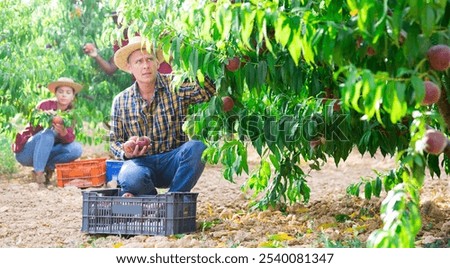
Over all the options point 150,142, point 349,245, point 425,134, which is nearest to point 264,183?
point 150,142

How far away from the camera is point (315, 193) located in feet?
14.0

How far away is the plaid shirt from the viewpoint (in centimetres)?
320

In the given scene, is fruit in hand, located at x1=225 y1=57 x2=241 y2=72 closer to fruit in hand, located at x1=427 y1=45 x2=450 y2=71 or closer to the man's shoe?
fruit in hand, located at x1=427 y1=45 x2=450 y2=71

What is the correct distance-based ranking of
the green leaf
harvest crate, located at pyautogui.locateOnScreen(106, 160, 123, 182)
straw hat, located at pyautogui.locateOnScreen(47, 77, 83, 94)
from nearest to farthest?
the green leaf < harvest crate, located at pyautogui.locateOnScreen(106, 160, 123, 182) < straw hat, located at pyautogui.locateOnScreen(47, 77, 83, 94)

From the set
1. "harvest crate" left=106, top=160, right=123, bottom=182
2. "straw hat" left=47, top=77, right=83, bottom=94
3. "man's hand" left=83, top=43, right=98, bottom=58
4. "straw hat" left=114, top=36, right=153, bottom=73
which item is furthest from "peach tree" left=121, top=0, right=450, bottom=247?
"man's hand" left=83, top=43, right=98, bottom=58

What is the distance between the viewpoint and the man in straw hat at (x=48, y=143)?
15.9 ft

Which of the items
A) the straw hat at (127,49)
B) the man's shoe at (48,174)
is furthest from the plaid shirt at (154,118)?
the man's shoe at (48,174)

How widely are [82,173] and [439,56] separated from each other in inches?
127

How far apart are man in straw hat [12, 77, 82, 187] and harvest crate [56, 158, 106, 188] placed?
0.80 ft

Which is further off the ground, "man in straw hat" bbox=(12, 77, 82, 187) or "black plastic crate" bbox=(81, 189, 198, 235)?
"man in straw hat" bbox=(12, 77, 82, 187)

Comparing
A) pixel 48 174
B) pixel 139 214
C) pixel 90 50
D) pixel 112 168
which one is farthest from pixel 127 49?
pixel 90 50

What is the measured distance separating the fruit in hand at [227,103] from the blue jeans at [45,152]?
2.61m

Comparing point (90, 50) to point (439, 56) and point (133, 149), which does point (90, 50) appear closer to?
point (133, 149)

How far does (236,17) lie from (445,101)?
0.76 meters
